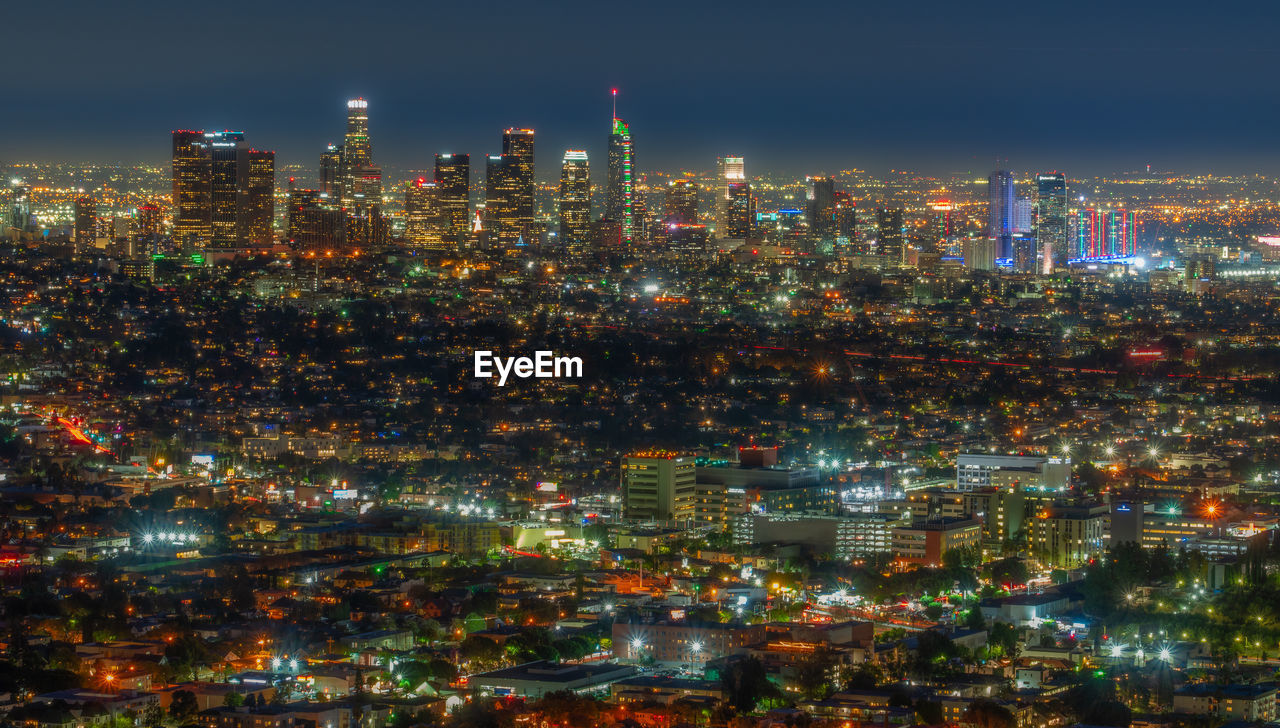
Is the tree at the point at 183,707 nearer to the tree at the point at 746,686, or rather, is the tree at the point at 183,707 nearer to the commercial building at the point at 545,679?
the commercial building at the point at 545,679

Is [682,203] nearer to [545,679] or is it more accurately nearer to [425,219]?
[425,219]

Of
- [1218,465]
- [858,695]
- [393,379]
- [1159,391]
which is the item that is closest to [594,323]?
[393,379]

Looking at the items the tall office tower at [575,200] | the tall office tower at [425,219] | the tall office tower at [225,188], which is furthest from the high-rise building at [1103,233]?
the tall office tower at [225,188]

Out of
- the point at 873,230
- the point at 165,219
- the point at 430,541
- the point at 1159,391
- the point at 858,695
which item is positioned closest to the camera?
the point at 858,695

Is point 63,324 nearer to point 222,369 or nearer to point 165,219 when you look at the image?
point 222,369

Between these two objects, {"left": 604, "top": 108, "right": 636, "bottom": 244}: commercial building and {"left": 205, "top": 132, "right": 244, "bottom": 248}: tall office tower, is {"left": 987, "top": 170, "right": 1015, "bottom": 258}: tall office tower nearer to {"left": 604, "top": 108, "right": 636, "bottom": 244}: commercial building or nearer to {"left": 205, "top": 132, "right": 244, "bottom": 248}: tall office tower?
{"left": 604, "top": 108, "right": 636, "bottom": 244}: commercial building

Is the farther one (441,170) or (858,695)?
(441,170)

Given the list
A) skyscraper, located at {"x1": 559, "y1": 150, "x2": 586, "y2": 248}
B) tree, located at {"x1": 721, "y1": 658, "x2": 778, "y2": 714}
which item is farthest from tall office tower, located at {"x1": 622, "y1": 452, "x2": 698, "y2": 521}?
skyscraper, located at {"x1": 559, "y1": 150, "x2": 586, "y2": 248}
